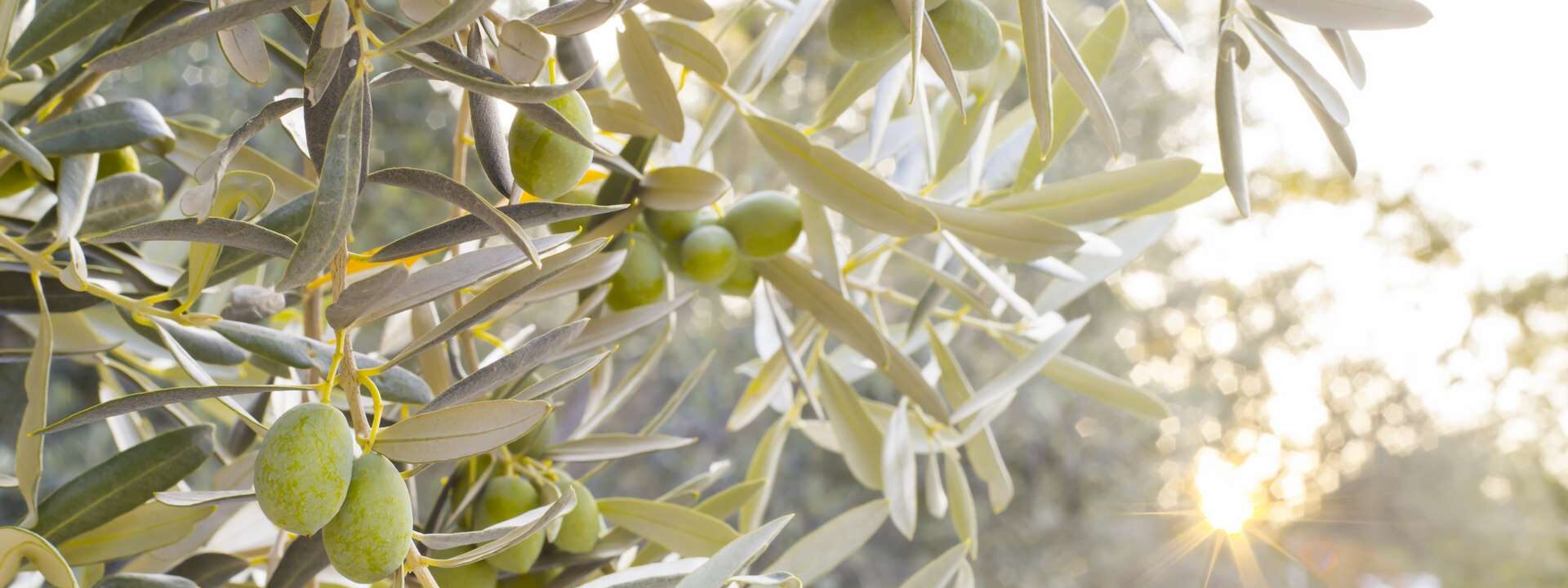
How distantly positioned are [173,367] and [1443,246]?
648 centimetres

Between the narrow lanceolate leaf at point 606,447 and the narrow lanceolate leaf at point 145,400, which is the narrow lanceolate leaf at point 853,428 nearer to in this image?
the narrow lanceolate leaf at point 606,447

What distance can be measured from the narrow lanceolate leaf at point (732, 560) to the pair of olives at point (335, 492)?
0.07m

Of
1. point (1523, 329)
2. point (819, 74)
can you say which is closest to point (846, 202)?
point (819, 74)

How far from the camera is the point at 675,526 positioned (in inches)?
14.0

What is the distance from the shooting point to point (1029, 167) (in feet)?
1.32

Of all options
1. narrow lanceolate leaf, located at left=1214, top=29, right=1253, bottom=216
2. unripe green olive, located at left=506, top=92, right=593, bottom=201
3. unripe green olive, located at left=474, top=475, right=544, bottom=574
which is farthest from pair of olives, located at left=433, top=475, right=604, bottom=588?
narrow lanceolate leaf, located at left=1214, top=29, right=1253, bottom=216

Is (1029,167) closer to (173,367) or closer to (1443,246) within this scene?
(173,367)

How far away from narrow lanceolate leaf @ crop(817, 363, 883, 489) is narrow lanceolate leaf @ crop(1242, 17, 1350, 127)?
211 mm

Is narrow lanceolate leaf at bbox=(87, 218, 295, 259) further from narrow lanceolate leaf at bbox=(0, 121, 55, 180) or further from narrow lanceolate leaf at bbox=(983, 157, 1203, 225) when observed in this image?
narrow lanceolate leaf at bbox=(983, 157, 1203, 225)

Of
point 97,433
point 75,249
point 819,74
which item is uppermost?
point 75,249

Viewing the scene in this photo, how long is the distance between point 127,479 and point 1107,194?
322 mm

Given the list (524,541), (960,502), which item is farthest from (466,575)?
(960,502)

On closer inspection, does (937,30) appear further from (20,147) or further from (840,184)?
(20,147)

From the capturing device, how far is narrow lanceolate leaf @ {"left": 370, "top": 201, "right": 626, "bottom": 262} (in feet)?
0.72
